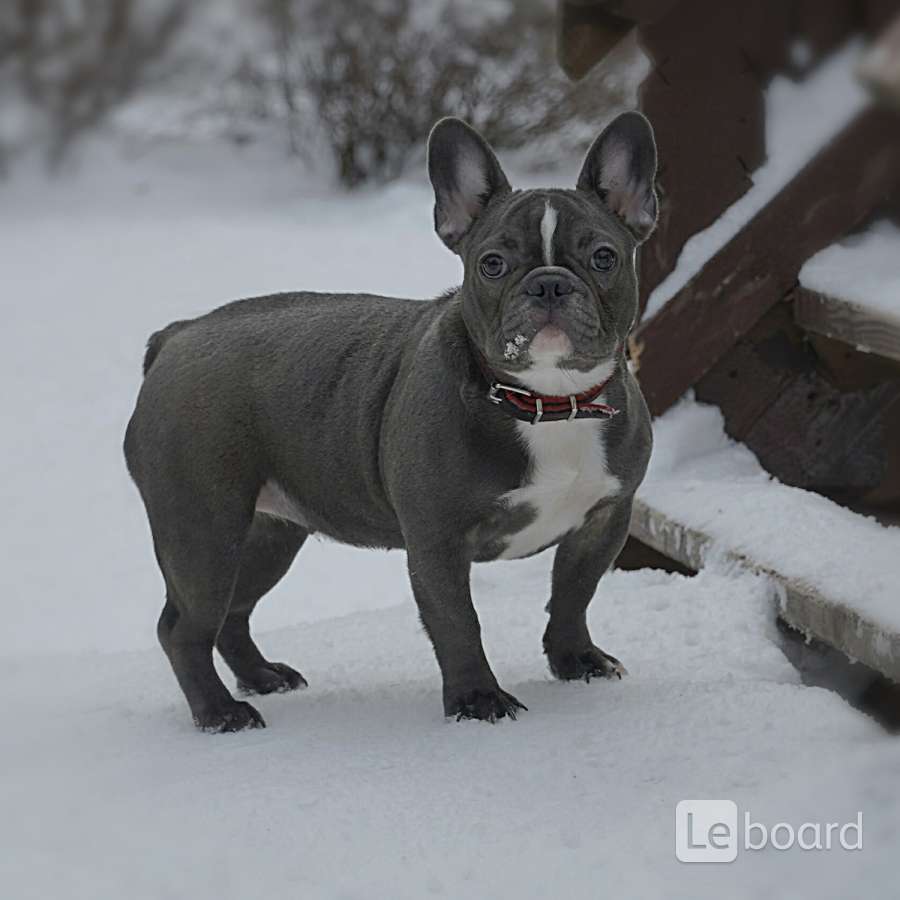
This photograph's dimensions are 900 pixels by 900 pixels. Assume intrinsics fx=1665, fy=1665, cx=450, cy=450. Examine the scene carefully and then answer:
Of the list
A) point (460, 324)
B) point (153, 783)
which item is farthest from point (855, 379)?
point (153, 783)

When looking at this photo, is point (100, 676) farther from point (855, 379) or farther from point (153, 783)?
point (855, 379)

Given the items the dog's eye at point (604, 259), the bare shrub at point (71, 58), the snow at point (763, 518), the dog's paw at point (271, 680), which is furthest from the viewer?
the bare shrub at point (71, 58)

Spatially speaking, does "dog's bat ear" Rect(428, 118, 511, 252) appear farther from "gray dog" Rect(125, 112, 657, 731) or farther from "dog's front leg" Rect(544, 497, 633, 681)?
"dog's front leg" Rect(544, 497, 633, 681)

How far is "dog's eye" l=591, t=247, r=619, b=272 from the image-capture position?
9.04 feet

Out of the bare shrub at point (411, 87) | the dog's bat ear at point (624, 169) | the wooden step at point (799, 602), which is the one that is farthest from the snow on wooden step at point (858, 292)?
the bare shrub at point (411, 87)

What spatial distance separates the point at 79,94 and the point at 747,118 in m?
8.27

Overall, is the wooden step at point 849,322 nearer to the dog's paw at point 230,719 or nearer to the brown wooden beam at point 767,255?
the brown wooden beam at point 767,255

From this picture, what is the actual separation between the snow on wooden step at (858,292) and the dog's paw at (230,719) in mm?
1474

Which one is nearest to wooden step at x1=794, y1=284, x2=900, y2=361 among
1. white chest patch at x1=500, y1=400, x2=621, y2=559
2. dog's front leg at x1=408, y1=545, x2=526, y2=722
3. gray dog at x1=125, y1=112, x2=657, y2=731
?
gray dog at x1=125, y1=112, x2=657, y2=731

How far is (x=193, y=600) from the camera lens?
123 inches

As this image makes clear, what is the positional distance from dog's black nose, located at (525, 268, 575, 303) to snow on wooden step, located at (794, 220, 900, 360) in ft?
3.27

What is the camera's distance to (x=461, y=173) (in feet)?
9.71

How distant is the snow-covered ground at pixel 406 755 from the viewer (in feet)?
7.50

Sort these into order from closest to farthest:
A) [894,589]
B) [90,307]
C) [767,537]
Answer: [894,589], [767,537], [90,307]
